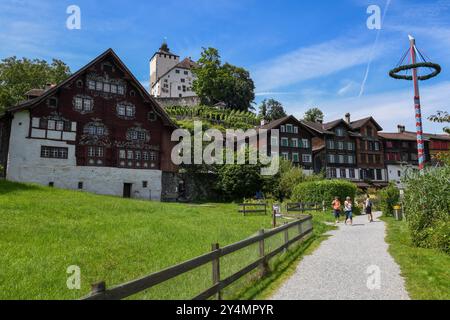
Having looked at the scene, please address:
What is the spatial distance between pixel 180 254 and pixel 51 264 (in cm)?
370

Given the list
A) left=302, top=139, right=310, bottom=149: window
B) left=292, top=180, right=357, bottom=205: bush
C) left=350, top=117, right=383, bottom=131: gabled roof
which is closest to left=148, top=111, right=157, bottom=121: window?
left=292, top=180, right=357, bottom=205: bush

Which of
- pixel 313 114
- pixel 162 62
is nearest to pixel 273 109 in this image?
pixel 313 114

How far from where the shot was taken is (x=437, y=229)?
1280 centimetres

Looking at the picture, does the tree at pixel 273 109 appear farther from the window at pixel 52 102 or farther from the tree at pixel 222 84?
the window at pixel 52 102

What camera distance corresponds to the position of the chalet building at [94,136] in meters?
33.8

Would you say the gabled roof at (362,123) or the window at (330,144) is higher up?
the gabled roof at (362,123)

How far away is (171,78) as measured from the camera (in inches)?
4085

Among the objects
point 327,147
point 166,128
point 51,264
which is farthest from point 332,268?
point 327,147

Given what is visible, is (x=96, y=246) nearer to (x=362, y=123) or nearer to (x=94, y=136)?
(x=94, y=136)

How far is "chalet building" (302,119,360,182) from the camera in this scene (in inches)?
2415

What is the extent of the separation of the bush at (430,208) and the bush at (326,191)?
60.7 feet

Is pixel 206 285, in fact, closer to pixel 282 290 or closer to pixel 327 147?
pixel 282 290

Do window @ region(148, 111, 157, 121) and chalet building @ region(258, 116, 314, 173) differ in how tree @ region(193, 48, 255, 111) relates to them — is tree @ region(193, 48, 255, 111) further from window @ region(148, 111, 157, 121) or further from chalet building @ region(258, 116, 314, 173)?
window @ region(148, 111, 157, 121)

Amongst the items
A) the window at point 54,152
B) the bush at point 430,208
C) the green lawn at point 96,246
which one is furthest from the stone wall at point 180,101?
the bush at point 430,208
